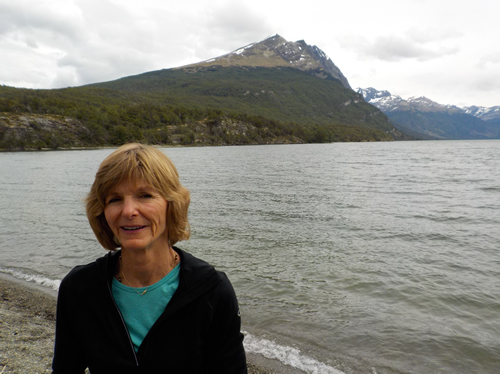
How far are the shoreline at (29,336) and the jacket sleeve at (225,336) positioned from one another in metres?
3.42

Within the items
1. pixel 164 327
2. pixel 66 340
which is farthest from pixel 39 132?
pixel 164 327

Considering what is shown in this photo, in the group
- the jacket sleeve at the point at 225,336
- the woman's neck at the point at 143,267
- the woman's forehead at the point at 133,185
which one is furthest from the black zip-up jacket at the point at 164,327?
the woman's forehead at the point at 133,185

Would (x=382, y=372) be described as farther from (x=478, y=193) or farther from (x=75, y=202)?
(x=478, y=193)

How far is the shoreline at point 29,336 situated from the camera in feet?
16.8

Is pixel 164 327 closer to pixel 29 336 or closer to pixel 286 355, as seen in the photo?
pixel 286 355

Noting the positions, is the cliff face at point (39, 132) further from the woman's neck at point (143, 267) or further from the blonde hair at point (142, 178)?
the woman's neck at point (143, 267)

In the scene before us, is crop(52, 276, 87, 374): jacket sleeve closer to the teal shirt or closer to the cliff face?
the teal shirt

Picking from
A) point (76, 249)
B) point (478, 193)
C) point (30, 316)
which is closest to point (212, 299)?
point (30, 316)

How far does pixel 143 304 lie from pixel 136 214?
0.69 meters

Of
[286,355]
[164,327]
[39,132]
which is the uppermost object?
[39,132]

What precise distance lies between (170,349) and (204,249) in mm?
11023

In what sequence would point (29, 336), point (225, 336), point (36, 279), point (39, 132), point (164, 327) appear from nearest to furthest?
point (164, 327) < point (225, 336) < point (29, 336) < point (36, 279) < point (39, 132)

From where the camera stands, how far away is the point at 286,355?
6.16 metres

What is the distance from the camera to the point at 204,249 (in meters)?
13.1
